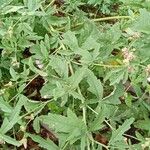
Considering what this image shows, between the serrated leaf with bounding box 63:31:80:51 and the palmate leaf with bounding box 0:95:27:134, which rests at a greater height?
the serrated leaf with bounding box 63:31:80:51

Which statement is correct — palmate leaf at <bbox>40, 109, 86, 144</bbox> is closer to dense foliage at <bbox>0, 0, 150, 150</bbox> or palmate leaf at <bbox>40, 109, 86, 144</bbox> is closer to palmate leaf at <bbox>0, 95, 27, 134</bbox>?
dense foliage at <bbox>0, 0, 150, 150</bbox>

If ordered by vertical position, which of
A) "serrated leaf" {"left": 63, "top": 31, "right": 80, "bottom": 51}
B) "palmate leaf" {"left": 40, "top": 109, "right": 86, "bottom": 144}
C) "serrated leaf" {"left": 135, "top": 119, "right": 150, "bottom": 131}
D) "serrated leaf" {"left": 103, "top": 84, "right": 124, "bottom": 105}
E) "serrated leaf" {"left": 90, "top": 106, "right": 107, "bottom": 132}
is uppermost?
"serrated leaf" {"left": 63, "top": 31, "right": 80, "bottom": 51}

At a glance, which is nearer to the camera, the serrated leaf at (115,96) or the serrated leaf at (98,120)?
the serrated leaf at (98,120)

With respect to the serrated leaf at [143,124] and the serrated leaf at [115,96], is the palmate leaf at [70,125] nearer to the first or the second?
the serrated leaf at [115,96]

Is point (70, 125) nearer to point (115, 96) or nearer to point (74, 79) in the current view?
point (74, 79)

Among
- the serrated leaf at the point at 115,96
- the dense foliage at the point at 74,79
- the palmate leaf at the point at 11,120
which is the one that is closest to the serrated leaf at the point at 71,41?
the dense foliage at the point at 74,79

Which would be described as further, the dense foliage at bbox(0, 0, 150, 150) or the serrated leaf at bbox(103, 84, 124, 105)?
the serrated leaf at bbox(103, 84, 124, 105)

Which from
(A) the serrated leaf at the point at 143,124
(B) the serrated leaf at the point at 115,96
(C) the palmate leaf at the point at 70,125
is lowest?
(A) the serrated leaf at the point at 143,124

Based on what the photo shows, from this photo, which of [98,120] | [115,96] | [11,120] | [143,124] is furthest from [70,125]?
[143,124]

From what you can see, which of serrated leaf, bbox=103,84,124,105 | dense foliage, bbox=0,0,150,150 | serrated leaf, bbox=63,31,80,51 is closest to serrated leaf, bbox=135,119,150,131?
dense foliage, bbox=0,0,150,150

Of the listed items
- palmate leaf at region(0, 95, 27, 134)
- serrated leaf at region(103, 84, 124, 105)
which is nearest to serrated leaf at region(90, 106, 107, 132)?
serrated leaf at region(103, 84, 124, 105)
